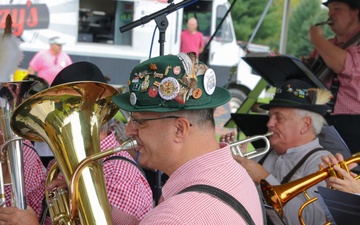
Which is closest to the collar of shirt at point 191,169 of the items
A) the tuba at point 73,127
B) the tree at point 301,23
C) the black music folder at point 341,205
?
the tuba at point 73,127

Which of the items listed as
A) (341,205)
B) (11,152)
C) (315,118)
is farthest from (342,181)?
(11,152)

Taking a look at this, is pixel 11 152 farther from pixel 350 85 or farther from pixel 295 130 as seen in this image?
pixel 350 85

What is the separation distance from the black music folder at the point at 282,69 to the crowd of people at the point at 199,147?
0.17 meters

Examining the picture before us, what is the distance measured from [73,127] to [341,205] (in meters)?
0.98

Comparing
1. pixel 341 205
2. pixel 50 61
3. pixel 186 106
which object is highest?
pixel 186 106

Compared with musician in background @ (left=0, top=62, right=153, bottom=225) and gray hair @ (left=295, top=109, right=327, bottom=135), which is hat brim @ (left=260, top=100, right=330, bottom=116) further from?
musician in background @ (left=0, top=62, right=153, bottom=225)

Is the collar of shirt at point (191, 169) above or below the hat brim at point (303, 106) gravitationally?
above

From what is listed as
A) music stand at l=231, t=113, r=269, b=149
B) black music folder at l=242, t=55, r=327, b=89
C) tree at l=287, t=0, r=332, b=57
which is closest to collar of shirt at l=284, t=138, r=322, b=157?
music stand at l=231, t=113, r=269, b=149

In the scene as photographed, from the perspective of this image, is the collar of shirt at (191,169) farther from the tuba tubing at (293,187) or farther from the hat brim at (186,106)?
the tuba tubing at (293,187)

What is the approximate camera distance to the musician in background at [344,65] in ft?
13.3

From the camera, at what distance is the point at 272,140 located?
352 centimetres

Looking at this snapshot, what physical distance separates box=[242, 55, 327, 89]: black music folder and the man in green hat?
2.21m

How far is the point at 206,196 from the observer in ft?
5.32

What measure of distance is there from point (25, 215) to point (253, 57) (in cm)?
237
